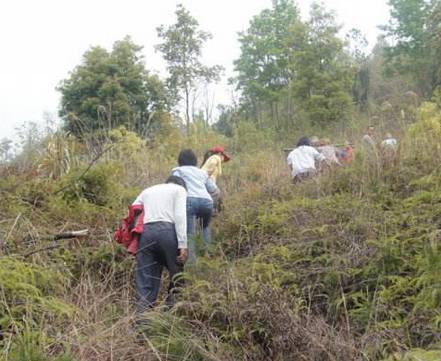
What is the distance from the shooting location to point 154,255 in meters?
6.26

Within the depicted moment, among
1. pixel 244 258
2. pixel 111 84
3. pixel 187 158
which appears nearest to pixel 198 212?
pixel 187 158

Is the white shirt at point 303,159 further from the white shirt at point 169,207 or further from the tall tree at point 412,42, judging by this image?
the tall tree at point 412,42

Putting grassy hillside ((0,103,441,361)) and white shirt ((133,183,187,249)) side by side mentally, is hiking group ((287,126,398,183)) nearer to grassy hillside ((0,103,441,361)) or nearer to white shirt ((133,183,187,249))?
grassy hillside ((0,103,441,361))

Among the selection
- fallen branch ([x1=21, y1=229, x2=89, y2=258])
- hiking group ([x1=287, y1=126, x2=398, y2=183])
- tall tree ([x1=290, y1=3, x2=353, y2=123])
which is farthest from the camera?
tall tree ([x1=290, y1=3, x2=353, y2=123])

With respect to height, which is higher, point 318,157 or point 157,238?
point 318,157

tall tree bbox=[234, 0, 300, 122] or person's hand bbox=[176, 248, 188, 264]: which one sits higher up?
tall tree bbox=[234, 0, 300, 122]

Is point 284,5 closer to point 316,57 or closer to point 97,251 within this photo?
point 316,57

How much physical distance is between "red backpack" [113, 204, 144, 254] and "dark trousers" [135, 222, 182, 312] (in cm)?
9

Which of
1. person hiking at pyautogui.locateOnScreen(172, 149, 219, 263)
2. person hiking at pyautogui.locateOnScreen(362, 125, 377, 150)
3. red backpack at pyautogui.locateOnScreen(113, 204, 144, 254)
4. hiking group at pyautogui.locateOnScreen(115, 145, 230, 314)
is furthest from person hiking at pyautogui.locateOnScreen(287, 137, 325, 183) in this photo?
red backpack at pyautogui.locateOnScreen(113, 204, 144, 254)

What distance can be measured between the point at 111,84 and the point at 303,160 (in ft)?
45.8

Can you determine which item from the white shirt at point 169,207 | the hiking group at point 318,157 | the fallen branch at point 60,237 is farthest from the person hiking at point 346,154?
the fallen branch at point 60,237

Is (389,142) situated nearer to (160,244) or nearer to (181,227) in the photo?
(181,227)

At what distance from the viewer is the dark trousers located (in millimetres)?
6148

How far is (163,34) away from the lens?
28.0 m
